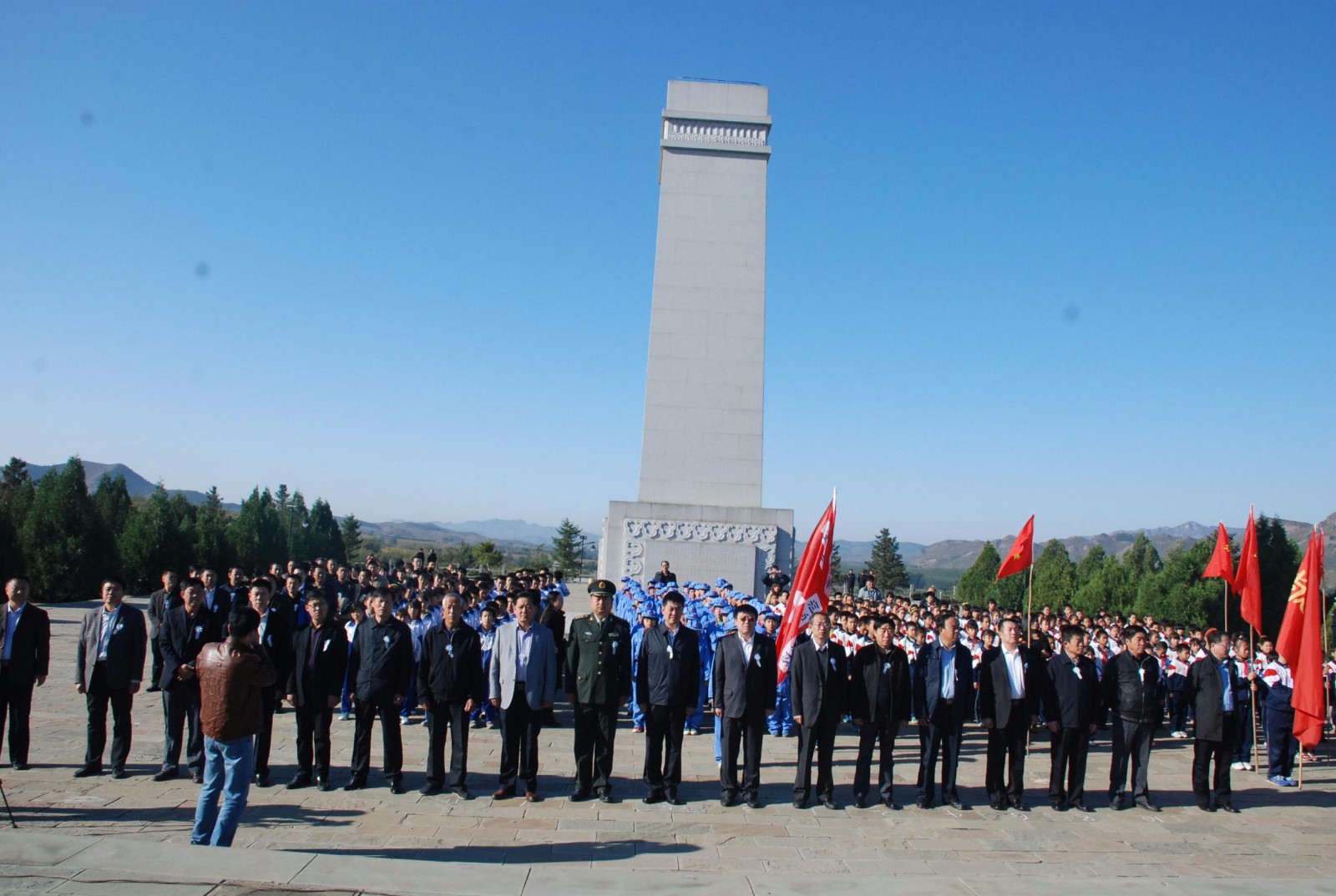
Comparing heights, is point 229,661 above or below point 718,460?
below

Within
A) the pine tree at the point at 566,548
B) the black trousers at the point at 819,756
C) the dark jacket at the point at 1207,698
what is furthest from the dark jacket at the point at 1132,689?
the pine tree at the point at 566,548

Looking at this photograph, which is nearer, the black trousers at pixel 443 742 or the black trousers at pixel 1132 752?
the black trousers at pixel 443 742

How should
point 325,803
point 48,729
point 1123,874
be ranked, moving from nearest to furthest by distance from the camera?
point 1123,874 → point 325,803 → point 48,729

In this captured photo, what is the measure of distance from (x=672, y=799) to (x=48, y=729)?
6.15 metres

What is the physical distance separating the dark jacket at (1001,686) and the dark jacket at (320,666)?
5.14 meters

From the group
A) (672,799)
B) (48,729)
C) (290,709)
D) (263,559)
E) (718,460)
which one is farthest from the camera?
(263,559)

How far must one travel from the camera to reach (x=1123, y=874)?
5.89 m

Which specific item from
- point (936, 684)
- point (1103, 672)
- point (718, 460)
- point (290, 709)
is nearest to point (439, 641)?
point (936, 684)

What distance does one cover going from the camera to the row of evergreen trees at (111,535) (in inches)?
856

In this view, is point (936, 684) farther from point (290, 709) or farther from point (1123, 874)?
point (290, 709)

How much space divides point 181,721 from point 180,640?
632mm

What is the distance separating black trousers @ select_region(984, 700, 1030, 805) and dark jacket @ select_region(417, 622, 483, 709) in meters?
4.10

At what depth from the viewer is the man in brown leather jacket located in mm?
5348

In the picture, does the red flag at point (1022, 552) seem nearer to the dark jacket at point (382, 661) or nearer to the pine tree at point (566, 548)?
the dark jacket at point (382, 661)
